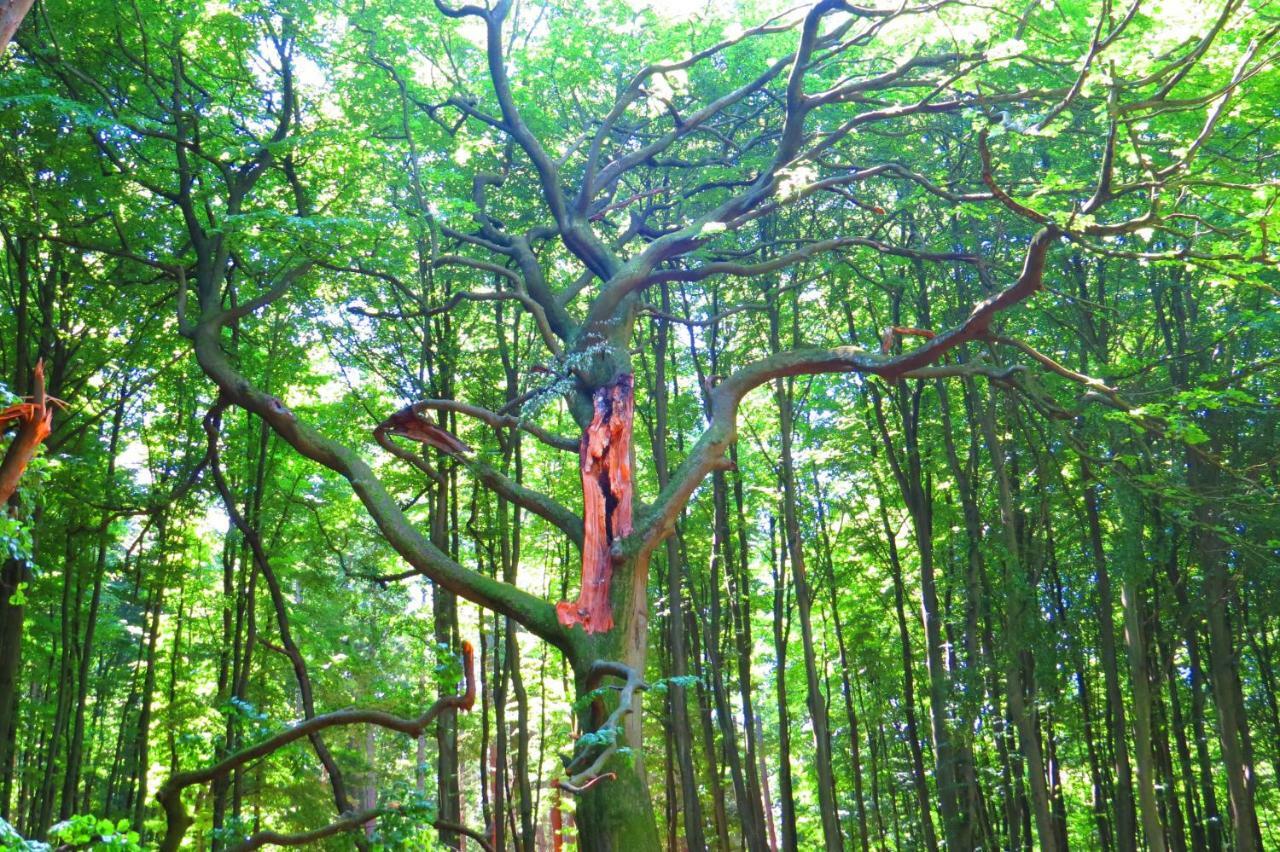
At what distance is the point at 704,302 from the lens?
14.0 metres

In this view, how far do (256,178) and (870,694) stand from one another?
1359 centimetres

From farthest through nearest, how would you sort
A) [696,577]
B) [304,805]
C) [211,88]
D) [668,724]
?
[696,577], [668,724], [304,805], [211,88]

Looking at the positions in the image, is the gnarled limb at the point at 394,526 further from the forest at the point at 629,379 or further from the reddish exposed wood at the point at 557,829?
the reddish exposed wood at the point at 557,829

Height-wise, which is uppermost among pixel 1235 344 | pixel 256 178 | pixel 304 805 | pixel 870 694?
pixel 256 178

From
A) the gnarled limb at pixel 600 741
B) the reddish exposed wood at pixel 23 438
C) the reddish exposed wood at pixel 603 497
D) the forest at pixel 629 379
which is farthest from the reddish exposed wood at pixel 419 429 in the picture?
the reddish exposed wood at pixel 23 438

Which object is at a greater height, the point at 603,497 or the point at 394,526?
the point at 603,497

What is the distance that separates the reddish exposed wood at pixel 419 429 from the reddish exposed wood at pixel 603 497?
969 mm

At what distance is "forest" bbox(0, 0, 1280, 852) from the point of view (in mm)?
6582

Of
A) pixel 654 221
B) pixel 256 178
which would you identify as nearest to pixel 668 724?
pixel 654 221

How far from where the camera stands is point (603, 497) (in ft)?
22.9

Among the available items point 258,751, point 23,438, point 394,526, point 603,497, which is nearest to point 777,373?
point 603,497

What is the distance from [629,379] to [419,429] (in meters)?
1.61

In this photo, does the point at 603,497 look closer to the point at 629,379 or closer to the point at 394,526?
the point at 629,379

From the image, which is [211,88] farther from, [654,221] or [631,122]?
[654,221]
